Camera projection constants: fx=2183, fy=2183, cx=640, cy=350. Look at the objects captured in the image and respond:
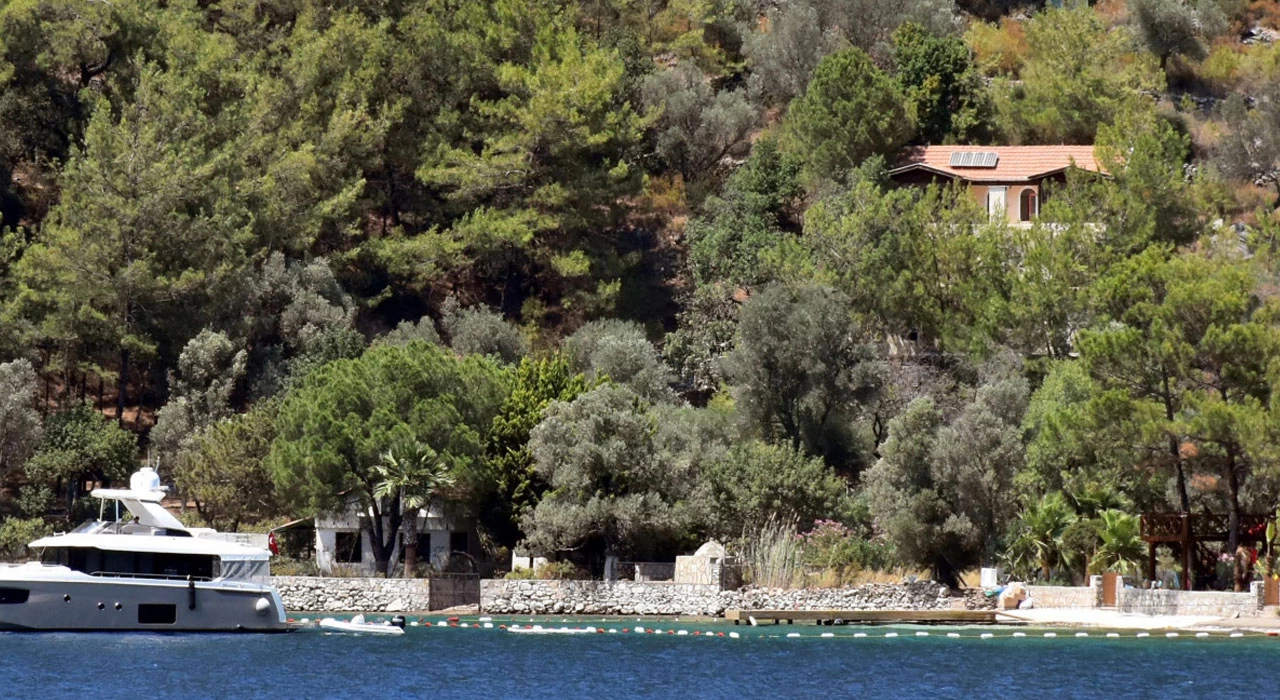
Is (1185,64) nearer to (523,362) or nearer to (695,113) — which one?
(695,113)

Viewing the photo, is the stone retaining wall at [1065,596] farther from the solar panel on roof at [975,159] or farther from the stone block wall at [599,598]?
the solar panel on roof at [975,159]

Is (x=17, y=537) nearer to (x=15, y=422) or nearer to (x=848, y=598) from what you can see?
(x=15, y=422)

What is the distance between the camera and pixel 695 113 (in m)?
82.9

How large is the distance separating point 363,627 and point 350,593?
23.9 ft

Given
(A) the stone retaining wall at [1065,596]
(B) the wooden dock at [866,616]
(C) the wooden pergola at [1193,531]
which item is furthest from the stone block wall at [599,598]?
(C) the wooden pergola at [1193,531]

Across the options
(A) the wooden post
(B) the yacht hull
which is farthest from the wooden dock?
(B) the yacht hull

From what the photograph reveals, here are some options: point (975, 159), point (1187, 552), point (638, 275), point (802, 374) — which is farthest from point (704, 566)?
point (975, 159)

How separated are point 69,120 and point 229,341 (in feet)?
40.2

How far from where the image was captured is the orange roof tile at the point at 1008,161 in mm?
78375

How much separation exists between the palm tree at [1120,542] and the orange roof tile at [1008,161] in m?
23.8

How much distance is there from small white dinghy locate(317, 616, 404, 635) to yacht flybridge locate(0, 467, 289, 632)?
3.66ft

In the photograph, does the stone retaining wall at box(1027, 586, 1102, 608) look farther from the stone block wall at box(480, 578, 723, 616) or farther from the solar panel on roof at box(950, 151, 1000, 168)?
the solar panel on roof at box(950, 151, 1000, 168)

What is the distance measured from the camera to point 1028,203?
258ft

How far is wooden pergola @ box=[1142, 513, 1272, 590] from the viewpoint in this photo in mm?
54312
